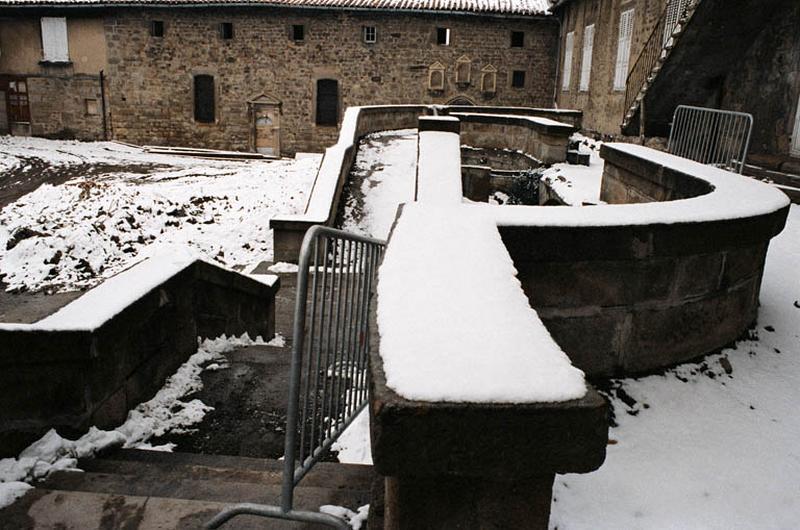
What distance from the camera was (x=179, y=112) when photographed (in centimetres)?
2458

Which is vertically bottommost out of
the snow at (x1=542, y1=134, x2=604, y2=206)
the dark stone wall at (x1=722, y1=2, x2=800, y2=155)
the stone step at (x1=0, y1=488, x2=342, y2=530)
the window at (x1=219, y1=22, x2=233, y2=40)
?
the stone step at (x1=0, y1=488, x2=342, y2=530)

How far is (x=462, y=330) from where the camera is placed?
1.75 metres

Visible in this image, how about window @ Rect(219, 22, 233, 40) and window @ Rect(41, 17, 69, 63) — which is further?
window @ Rect(41, 17, 69, 63)

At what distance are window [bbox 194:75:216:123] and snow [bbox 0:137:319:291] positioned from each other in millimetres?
9080

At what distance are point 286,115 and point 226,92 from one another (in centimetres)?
250

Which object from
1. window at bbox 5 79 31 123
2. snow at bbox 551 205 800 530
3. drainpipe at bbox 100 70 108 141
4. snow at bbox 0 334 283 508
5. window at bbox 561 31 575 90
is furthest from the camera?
window at bbox 5 79 31 123

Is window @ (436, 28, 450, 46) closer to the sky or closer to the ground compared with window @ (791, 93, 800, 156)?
closer to the sky

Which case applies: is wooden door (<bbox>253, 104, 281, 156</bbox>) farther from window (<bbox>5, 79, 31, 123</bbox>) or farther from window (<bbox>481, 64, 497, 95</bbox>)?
window (<bbox>5, 79, 31, 123</bbox>)

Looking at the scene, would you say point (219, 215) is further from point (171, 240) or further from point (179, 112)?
point (179, 112)

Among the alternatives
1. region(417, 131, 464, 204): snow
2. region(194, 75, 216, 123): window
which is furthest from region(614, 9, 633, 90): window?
region(194, 75, 216, 123): window

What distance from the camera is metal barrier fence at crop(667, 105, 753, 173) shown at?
9.13m

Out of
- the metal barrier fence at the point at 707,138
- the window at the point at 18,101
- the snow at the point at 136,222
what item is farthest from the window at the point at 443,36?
the window at the point at 18,101

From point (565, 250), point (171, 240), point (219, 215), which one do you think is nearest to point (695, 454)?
point (565, 250)

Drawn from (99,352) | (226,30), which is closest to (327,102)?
(226,30)
